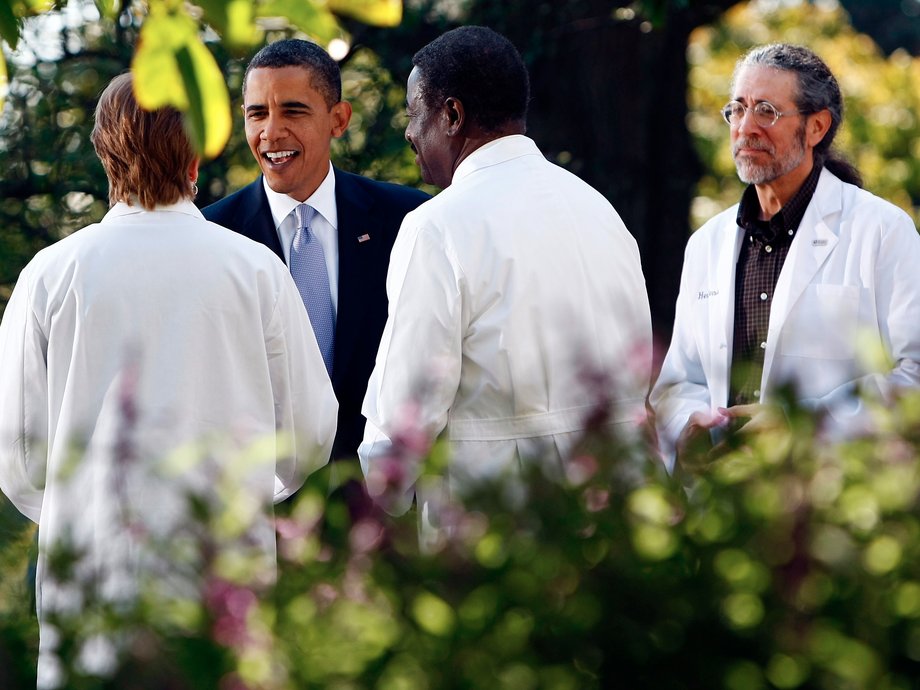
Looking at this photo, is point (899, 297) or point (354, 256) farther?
point (354, 256)

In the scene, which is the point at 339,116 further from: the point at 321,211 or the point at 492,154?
the point at 492,154

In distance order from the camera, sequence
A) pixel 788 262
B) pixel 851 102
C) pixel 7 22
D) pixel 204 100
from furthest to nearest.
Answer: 1. pixel 851 102
2. pixel 788 262
3. pixel 7 22
4. pixel 204 100

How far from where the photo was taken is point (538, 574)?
76.6 inches

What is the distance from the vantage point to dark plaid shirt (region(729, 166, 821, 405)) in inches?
181

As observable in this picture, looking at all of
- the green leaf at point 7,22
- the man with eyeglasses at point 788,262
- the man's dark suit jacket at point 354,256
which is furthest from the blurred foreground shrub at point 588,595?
the man's dark suit jacket at point 354,256

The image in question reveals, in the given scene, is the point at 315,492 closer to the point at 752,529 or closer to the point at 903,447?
the point at 752,529

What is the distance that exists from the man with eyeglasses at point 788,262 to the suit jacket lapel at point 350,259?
1.05 metres

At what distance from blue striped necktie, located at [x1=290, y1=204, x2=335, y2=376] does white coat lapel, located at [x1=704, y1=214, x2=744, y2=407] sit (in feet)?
4.09

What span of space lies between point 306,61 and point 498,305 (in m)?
1.68

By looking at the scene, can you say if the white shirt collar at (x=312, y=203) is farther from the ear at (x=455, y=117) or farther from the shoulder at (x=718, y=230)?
the shoulder at (x=718, y=230)

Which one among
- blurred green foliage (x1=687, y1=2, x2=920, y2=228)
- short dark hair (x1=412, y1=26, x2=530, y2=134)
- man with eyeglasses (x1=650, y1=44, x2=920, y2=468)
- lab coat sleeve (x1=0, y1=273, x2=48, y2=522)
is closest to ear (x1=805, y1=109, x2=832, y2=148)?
man with eyeglasses (x1=650, y1=44, x2=920, y2=468)

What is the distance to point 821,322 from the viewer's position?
14.6 feet

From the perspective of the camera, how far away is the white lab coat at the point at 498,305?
154 inches

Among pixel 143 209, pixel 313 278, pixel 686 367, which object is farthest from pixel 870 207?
pixel 143 209
